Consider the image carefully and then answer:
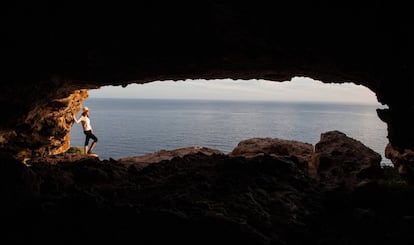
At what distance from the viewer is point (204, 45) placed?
33.2 feet

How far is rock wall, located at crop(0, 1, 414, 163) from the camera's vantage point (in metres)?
8.50

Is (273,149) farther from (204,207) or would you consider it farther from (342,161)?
(204,207)

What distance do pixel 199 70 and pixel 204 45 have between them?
2430mm

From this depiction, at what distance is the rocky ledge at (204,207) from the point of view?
257 inches

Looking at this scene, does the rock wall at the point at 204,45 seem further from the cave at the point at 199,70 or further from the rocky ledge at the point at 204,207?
the rocky ledge at the point at 204,207

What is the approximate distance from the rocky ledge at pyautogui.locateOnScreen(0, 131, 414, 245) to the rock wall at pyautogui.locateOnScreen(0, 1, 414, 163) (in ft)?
12.7

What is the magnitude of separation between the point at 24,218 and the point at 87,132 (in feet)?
50.8

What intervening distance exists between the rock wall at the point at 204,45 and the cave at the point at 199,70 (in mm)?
40

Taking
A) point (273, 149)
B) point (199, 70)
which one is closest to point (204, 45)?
point (199, 70)

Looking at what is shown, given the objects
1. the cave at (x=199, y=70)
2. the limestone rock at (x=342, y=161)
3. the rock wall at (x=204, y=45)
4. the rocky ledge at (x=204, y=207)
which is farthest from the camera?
the limestone rock at (x=342, y=161)

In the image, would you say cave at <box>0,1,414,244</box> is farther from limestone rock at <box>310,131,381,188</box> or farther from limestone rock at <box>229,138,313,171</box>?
limestone rock at <box>229,138,313,171</box>

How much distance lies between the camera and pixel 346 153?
15.5 metres

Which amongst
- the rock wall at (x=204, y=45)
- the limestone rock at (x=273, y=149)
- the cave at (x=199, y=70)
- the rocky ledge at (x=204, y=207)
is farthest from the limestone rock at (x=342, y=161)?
the rocky ledge at (x=204, y=207)

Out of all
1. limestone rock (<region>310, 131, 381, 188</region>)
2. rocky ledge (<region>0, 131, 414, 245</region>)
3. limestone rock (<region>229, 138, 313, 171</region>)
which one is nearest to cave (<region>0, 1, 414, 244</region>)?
rocky ledge (<region>0, 131, 414, 245</region>)
